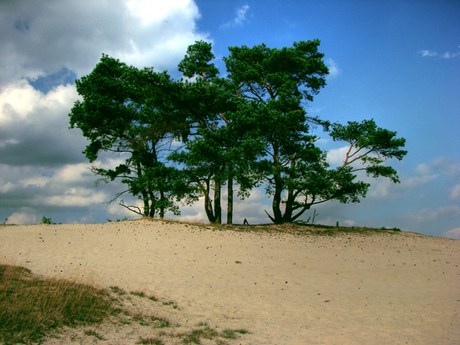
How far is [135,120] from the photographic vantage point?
23188 millimetres

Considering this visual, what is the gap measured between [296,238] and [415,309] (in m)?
9.61

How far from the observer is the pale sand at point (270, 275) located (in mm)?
7375

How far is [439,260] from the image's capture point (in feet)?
51.0

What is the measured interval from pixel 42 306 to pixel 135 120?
18.2 m

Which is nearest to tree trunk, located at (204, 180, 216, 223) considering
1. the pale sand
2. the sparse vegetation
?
the pale sand

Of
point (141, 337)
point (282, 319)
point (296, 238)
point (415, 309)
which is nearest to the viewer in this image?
point (141, 337)

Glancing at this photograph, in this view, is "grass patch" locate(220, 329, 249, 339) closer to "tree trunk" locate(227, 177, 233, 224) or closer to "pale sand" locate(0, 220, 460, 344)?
"pale sand" locate(0, 220, 460, 344)

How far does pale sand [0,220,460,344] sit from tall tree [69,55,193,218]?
10.00ft

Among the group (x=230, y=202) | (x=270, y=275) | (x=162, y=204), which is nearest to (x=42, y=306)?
(x=270, y=275)

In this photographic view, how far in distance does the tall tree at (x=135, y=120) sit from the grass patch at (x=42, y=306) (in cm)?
1114

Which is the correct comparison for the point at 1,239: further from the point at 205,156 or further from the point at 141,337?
the point at 141,337

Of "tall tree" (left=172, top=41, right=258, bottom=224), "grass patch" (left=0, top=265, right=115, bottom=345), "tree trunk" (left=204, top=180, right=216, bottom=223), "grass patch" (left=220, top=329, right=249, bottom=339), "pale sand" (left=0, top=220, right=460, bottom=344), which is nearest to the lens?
"grass patch" (left=0, top=265, right=115, bottom=345)

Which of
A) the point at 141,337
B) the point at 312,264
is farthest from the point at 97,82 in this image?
the point at 141,337

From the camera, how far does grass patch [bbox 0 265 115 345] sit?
18.5ft
